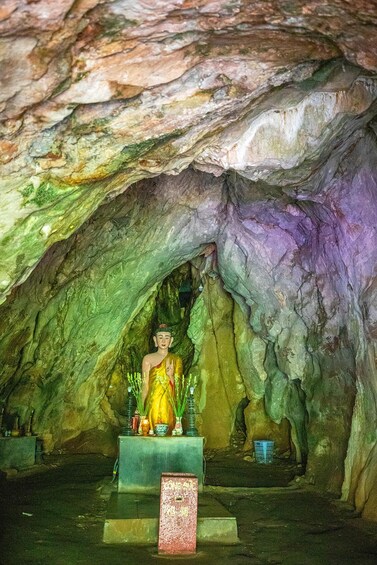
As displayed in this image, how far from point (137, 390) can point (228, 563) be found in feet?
11.1

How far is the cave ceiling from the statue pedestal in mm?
2791

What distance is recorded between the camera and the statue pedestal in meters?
7.24

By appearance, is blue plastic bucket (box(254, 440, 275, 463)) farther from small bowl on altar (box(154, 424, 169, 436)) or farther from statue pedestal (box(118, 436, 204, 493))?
small bowl on altar (box(154, 424, 169, 436))

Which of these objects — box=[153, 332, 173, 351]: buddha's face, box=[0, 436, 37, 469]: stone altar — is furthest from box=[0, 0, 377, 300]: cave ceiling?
box=[0, 436, 37, 469]: stone altar

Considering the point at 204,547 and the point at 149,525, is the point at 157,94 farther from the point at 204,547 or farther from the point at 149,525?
the point at 204,547

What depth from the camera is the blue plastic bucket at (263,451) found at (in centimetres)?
1076

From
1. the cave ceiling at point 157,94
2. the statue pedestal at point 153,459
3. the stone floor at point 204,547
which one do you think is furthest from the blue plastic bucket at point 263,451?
the cave ceiling at point 157,94

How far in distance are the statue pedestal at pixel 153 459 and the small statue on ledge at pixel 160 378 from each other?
22.1 inches

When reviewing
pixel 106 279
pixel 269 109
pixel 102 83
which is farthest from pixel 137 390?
pixel 102 83

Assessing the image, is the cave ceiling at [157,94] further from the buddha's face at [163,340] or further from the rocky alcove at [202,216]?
the buddha's face at [163,340]

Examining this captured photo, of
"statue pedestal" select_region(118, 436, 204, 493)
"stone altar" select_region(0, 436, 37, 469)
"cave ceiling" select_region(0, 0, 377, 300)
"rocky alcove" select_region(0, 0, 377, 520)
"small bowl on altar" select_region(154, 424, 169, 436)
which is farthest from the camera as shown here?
"stone altar" select_region(0, 436, 37, 469)

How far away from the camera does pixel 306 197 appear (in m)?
7.61

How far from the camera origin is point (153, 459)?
7312 mm

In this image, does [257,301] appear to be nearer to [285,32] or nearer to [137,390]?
[137,390]
